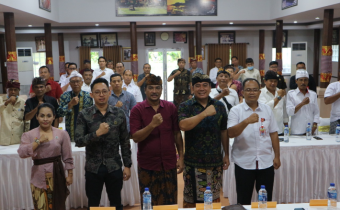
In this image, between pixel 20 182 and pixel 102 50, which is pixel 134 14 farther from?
pixel 20 182

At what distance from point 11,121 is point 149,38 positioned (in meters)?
10.9

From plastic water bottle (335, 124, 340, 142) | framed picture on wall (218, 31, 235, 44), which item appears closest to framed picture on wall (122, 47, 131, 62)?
framed picture on wall (218, 31, 235, 44)

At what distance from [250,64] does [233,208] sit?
705cm

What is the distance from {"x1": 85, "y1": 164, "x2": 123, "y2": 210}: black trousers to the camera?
2.94 meters

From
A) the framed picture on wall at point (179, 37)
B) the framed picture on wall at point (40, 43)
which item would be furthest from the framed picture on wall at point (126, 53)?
the framed picture on wall at point (40, 43)

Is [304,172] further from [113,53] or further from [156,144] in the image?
[113,53]

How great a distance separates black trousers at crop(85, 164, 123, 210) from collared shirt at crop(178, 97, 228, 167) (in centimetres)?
66

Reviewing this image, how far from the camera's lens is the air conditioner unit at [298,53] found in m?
15.3

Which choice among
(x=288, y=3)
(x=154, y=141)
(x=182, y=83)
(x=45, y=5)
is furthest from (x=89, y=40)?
(x=154, y=141)

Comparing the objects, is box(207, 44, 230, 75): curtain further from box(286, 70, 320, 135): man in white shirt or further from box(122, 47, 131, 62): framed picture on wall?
box(286, 70, 320, 135): man in white shirt

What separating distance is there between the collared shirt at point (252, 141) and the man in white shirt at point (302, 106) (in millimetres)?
1597

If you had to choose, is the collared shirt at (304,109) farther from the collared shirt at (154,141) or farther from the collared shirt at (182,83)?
the collared shirt at (182,83)

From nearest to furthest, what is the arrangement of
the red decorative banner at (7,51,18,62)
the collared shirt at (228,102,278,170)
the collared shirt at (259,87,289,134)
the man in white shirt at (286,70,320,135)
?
the collared shirt at (228,102,278,170) < the collared shirt at (259,87,289,134) < the man in white shirt at (286,70,320,135) < the red decorative banner at (7,51,18,62)

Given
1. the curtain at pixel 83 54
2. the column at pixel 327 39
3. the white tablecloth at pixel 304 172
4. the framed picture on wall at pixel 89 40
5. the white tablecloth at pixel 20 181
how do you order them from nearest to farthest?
the white tablecloth at pixel 20 181 → the white tablecloth at pixel 304 172 → the column at pixel 327 39 → the curtain at pixel 83 54 → the framed picture on wall at pixel 89 40
